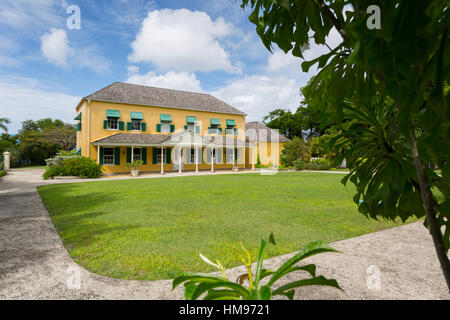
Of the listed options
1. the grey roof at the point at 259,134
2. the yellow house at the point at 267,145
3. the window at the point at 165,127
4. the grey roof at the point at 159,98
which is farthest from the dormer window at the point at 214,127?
the window at the point at 165,127

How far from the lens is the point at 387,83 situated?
63 centimetres

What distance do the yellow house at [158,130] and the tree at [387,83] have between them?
2125cm

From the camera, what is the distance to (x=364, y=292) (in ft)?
9.16

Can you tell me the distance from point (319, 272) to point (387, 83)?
3250mm

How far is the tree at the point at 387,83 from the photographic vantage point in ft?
1.80

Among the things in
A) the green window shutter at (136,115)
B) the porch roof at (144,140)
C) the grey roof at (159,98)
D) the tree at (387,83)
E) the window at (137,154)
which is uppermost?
the grey roof at (159,98)

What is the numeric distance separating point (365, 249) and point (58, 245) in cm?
541

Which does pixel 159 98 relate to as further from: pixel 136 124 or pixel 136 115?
pixel 136 124

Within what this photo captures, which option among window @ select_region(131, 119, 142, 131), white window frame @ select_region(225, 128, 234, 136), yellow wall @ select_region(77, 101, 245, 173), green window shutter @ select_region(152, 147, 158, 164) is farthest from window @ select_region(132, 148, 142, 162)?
white window frame @ select_region(225, 128, 234, 136)

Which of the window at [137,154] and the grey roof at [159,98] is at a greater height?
the grey roof at [159,98]

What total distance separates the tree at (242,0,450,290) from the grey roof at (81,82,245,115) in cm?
2347

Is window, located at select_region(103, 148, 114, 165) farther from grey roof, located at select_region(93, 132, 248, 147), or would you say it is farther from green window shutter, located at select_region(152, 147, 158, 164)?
green window shutter, located at select_region(152, 147, 158, 164)

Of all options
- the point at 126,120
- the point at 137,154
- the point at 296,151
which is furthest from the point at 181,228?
the point at 296,151

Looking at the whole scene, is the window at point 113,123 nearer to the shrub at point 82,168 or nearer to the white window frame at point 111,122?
the white window frame at point 111,122
